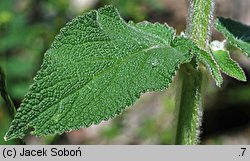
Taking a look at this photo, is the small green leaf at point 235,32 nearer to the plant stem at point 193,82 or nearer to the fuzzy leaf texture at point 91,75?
→ the plant stem at point 193,82

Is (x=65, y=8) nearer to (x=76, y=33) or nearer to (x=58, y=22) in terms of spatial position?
(x=58, y=22)

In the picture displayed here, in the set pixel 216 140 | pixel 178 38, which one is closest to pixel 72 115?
pixel 178 38

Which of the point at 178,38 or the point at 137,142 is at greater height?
the point at 137,142

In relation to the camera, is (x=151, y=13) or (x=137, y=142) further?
(x=151, y=13)

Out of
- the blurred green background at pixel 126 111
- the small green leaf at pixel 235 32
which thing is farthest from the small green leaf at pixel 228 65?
the blurred green background at pixel 126 111

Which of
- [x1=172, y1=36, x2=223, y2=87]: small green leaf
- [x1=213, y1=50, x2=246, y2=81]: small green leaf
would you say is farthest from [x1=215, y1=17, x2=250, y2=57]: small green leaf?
[x1=172, y1=36, x2=223, y2=87]: small green leaf
